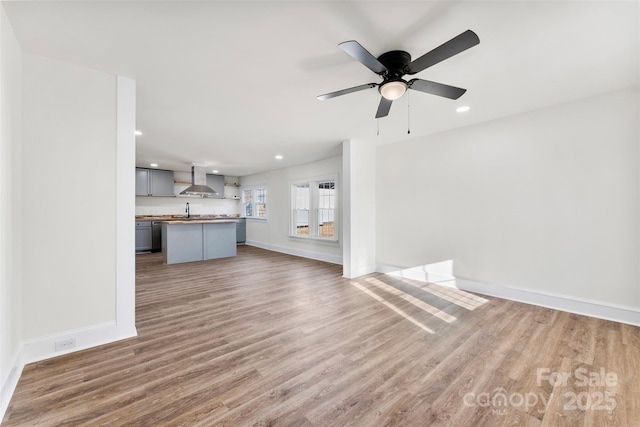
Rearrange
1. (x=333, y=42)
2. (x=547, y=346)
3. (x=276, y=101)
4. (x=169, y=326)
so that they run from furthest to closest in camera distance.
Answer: (x=276, y=101)
(x=169, y=326)
(x=547, y=346)
(x=333, y=42)

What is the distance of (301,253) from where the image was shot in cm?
692

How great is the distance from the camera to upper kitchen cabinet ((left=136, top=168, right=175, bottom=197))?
7.29 m

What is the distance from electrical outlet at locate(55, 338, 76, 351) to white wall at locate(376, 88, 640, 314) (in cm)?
455

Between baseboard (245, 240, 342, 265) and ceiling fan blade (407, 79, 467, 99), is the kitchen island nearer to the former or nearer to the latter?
baseboard (245, 240, 342, 265)

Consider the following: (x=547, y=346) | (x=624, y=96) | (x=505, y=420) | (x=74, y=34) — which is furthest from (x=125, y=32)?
(x=624, y=96)

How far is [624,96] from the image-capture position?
2734 millimetres

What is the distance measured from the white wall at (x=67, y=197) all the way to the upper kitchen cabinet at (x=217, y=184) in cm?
648

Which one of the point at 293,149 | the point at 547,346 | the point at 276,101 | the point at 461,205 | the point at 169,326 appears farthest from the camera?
the point at 293,149

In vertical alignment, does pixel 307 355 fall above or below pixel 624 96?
below

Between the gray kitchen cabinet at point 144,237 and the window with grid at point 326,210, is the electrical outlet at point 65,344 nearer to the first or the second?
the window with grid at point 326,210

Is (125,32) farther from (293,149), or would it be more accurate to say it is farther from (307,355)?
(293,149)

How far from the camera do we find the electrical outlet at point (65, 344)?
212cm

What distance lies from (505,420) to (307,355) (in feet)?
4.58

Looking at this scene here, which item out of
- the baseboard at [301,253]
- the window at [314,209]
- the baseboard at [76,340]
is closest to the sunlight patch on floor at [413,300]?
the baseboard at [301,253]
